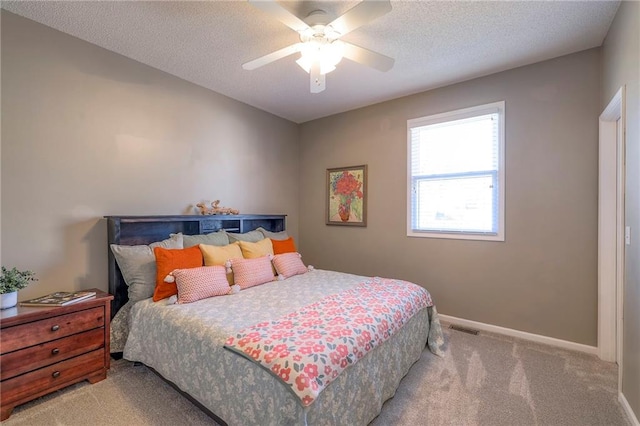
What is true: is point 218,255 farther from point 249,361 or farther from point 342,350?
point 342,350

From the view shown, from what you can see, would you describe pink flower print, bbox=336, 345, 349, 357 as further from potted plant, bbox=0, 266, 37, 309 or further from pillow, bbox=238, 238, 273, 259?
potted plant, bbox=0, 266, 37, 309

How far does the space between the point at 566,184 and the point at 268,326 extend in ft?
9.60

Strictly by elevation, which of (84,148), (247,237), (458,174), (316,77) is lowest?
(247,237)

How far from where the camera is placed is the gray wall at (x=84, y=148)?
221 cm

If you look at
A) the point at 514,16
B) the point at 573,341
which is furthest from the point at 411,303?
the point at 514,16

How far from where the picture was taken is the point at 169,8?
6.89 ft

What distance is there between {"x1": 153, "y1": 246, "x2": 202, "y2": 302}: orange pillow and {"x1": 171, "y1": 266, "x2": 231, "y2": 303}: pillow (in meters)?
0.09

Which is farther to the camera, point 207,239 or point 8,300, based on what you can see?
point 207,239

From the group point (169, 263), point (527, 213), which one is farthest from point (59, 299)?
point (527, 213)

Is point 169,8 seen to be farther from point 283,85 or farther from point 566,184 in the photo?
point 566,184

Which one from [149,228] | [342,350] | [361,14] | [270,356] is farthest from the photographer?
[149,228]

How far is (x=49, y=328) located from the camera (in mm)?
1983

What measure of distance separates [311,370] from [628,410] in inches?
82.0

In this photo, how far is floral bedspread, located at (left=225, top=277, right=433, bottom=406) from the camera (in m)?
1.38
